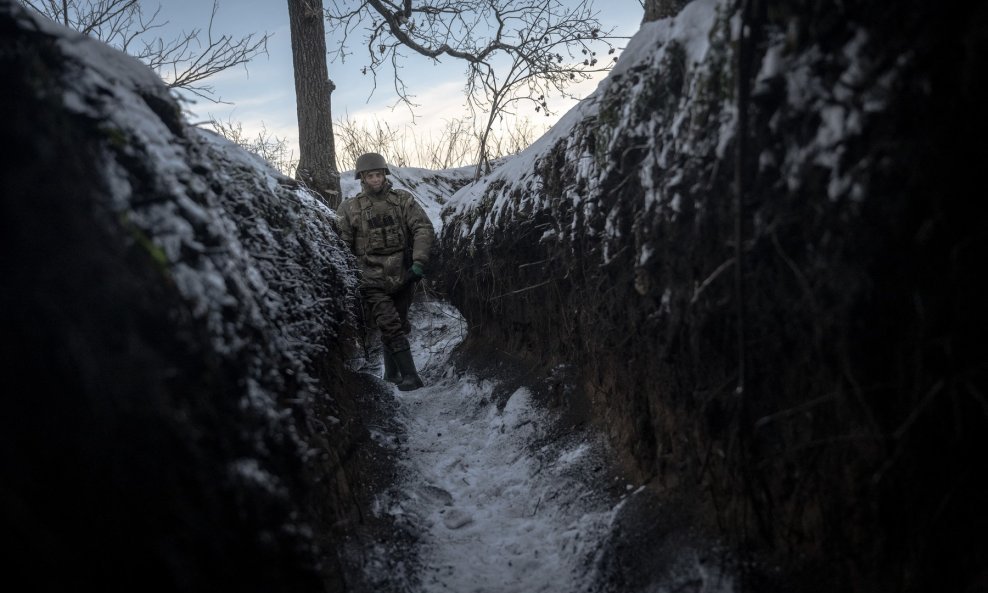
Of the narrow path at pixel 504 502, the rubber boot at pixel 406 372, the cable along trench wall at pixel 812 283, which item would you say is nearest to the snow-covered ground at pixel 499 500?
the narrow path at pixel 504 502

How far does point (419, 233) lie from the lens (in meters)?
6.34

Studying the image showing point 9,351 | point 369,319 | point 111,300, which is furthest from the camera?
point 369,319

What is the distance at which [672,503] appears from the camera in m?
2.56

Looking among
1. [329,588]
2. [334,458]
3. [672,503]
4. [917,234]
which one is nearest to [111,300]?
[329,588]

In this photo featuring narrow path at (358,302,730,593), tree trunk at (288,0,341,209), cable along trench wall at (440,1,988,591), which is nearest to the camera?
cable along trench wall at (440,1,988,591)

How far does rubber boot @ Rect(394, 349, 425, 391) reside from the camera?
6086 millimetres

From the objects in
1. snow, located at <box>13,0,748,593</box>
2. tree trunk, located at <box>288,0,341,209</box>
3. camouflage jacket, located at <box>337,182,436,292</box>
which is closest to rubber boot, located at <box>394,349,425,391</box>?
snow, located at <box>13,0,748,593</box>

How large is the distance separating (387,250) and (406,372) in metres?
1.30

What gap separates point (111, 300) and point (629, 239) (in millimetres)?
2064

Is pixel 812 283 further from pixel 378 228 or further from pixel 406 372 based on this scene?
pixel 378 228

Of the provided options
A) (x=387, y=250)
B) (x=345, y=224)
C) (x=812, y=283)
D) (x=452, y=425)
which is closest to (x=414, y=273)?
(x=387, y=250)

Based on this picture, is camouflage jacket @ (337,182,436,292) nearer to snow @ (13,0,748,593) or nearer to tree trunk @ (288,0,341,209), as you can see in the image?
snow @ (13,0,748,593)

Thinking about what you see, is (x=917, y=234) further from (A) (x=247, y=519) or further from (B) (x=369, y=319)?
(B) (x=369, y=319)

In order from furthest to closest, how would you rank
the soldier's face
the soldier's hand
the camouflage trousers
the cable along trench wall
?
the soldier's face
the soldier's hand
the camouflage trousers
the cable along trench wall
